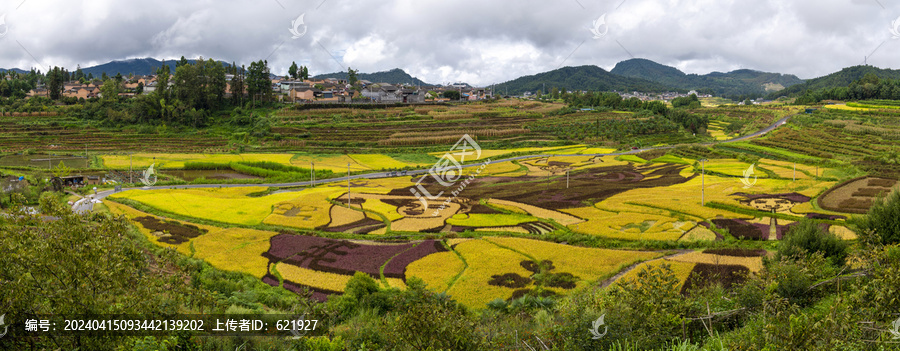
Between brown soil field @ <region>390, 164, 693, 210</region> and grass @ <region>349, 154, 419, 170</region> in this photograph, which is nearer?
brown soil field @ <region>390, 164, 693, 210</region>

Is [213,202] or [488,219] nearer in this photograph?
[488,219]

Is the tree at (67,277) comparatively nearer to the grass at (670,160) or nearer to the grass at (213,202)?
the grass at (213,202)

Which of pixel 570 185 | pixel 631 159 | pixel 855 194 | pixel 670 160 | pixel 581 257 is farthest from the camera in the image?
pixel 631 159

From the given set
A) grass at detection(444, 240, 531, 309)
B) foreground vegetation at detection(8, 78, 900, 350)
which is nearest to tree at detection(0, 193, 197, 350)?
foreground vegetation at detection(8, 78, 900, 350)

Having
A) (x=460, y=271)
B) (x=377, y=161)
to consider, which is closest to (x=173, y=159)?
(x=377, y=161)

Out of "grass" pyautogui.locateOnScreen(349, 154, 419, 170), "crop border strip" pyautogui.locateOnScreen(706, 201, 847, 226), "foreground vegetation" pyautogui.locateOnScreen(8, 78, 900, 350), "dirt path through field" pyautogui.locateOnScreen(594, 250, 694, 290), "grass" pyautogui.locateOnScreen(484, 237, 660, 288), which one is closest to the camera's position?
"foreground vegetation" pyautogui.locateOnScreen(8, 78, 900, 350)

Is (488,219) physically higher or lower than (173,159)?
lower

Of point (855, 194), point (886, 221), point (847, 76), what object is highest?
point (847, 76)

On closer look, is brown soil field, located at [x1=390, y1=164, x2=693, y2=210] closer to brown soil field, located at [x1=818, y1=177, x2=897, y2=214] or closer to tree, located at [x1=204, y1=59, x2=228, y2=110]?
brown soil field, located at [x1=818, y1=177, x2=897, y2=214]

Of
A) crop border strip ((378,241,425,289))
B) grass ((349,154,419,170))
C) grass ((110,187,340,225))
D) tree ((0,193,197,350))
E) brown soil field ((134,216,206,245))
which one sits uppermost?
tree ((0,193,197,350))

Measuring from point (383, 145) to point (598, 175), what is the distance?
36729 mm

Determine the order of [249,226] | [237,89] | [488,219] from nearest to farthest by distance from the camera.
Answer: [249,226] → [488,219] → [237,89]

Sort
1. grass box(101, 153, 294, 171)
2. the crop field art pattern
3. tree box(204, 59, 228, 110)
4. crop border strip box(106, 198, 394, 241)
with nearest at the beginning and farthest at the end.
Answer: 1. the crop field art pattern
2. crop border strip box(106, 198, 394, 241)
3. grass box(101, 153, 294, 171)
4. tree box(204, 59, 228, 110)

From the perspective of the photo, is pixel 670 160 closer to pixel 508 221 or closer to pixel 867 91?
pixel 508 221
